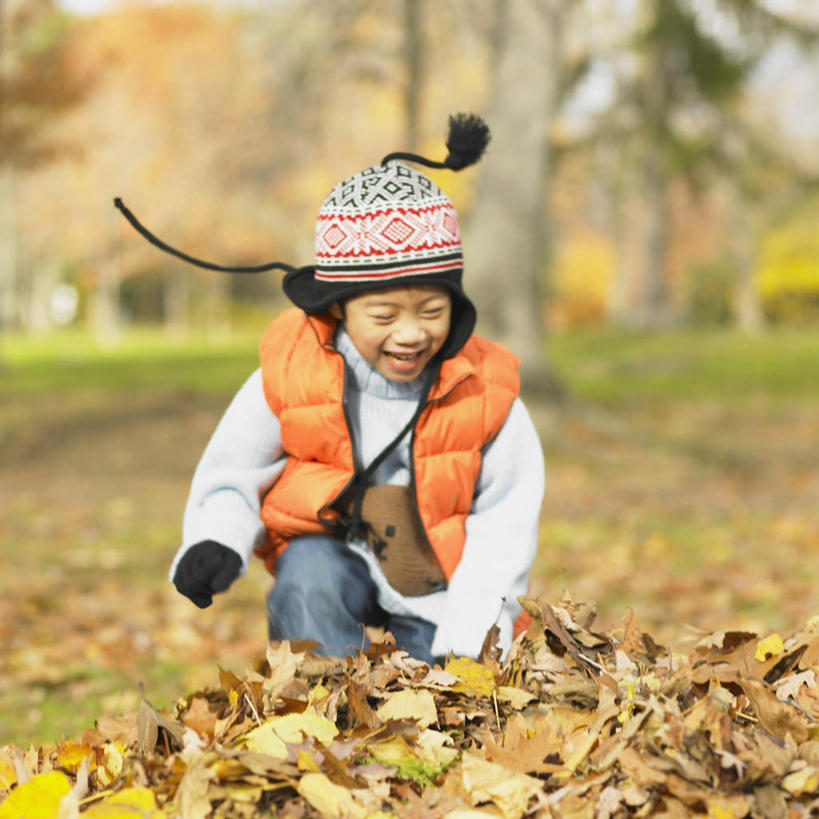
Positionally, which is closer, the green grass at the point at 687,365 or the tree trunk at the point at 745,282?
the green grass at the point at 687,365

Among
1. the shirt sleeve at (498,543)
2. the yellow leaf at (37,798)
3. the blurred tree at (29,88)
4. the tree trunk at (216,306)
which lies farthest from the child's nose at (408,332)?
the tree trunk at (216,306)

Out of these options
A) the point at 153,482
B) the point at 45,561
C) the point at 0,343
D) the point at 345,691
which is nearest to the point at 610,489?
Result: the point at 153,482

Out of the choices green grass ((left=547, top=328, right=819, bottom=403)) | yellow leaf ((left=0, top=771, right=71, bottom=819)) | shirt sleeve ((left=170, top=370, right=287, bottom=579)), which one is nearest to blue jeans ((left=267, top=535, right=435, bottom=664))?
shirt sleeve ((left=170, top=370, right=287, bottom=579))

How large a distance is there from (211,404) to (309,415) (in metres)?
9.29

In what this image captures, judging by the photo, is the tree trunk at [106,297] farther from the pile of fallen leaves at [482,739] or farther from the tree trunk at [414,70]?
the pile of fallen leaves at [482,739]

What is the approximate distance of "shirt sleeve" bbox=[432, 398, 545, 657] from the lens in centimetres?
255

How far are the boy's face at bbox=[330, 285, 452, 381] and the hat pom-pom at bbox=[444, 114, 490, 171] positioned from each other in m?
0.38

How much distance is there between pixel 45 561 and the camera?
5832 mm

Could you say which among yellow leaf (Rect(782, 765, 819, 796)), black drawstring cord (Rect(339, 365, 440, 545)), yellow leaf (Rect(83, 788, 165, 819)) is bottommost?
yellow leaf (Rect(83, 788, 165, 819))

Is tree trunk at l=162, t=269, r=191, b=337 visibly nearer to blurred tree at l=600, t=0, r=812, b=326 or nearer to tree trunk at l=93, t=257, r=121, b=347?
tree trunk at l=93, t=257, r=121, b=347

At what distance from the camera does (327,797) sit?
1713mm

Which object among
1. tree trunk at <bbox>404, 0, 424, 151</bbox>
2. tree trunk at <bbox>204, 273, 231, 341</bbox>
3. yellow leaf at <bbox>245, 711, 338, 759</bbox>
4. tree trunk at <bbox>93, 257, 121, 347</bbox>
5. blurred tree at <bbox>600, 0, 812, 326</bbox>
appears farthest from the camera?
tree trunk at <bbox>204, 273, 231, 341</bbox>

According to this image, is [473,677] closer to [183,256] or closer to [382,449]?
[382,449]

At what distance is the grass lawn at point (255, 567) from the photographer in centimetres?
427
